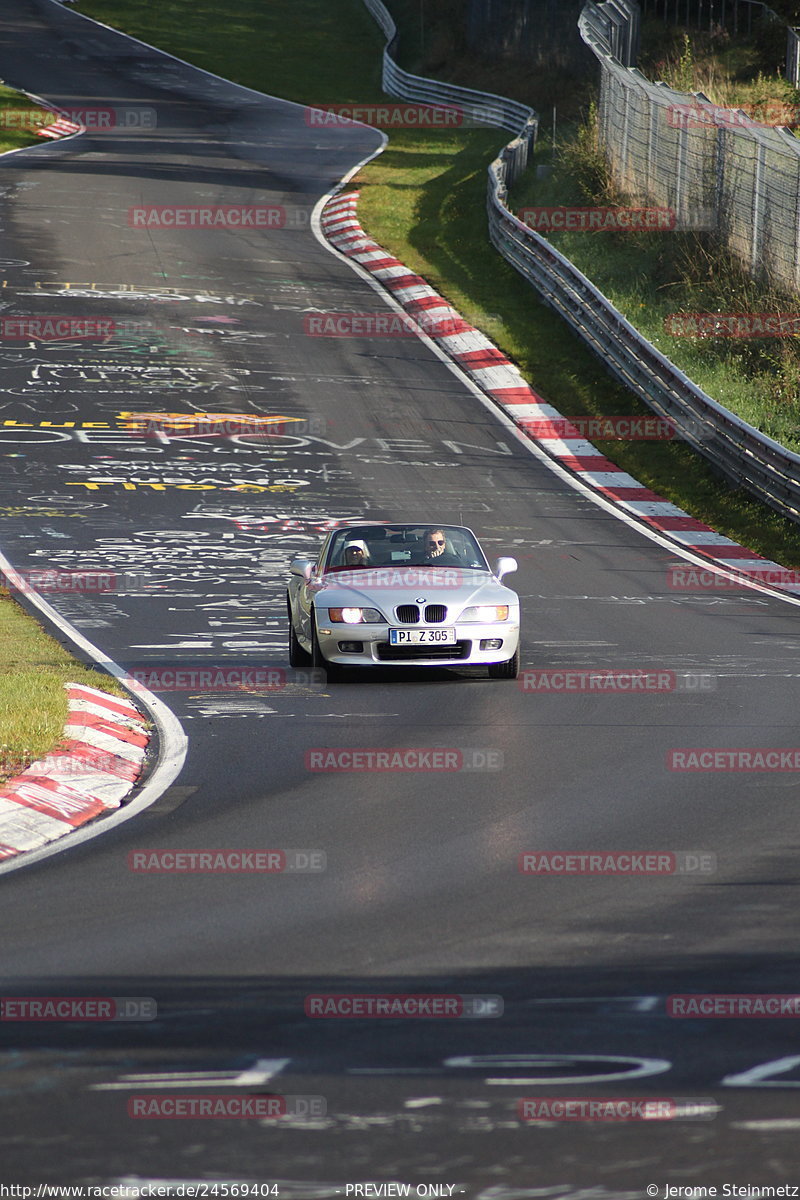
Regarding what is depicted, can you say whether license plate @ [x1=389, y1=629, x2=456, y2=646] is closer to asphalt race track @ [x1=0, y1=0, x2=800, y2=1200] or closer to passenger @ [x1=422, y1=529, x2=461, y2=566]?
asphalt race track @ [x1=0, y1=0, x2=800, y2=1200]

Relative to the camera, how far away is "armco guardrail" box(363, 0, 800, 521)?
67.5 feet

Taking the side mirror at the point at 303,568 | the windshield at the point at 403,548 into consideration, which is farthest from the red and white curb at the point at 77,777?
the windshield at the point at 403,548

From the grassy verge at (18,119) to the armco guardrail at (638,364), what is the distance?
1718 centimetres

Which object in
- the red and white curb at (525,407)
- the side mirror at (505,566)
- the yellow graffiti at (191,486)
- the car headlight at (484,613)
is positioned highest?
the side mirror at (505,566)

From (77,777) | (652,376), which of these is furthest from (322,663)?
(652,376)

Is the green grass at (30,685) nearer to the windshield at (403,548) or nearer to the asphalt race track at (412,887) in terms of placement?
the asphalt race track at (412,887)

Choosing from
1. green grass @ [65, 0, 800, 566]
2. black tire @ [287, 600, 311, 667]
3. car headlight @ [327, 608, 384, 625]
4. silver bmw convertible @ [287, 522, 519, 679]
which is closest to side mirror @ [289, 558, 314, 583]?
silver bmw convertible @ [287, 522, 519, 679]

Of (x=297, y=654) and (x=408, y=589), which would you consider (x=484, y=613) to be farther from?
(x=297, y=654)

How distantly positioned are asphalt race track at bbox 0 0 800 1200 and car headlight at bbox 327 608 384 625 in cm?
68

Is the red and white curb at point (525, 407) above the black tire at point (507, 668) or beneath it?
beneath

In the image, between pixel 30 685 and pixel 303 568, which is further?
pixel 303 568

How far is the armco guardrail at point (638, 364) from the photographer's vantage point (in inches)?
810

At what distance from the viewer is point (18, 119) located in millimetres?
51188

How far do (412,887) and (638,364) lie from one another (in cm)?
1947
